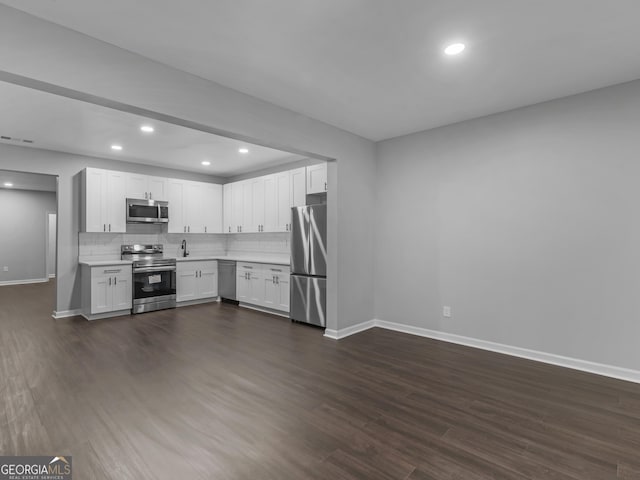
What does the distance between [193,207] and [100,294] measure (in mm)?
2416

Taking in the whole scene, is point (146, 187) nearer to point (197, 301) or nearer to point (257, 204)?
point (257, 204)

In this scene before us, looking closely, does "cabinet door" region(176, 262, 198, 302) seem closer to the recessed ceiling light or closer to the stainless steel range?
the stainless steel range

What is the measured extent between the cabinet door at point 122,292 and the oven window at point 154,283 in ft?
0.30

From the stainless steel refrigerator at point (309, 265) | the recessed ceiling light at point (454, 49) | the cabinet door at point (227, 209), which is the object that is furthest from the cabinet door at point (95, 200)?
the recessed ceiling light at point (454, 49)

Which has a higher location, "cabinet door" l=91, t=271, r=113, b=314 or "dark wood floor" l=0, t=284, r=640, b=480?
"cabinet door" l=91, t=271, r=113, b=314

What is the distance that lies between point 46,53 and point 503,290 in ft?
15.2

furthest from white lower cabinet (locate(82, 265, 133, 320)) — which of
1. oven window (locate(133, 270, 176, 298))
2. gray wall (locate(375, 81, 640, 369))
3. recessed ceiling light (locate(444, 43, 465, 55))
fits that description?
recessed ceiling light (locate(444, 43, 465, 55))

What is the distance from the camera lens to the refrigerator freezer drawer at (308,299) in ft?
15.4

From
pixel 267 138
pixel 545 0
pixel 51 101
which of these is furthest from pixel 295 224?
pixel 545 0

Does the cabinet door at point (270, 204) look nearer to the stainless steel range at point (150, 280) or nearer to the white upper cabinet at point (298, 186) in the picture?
the white upper cabinet at point (298, 186)

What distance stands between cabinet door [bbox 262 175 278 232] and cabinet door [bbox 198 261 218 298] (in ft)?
4.75

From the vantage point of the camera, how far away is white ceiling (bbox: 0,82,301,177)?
3524 mm

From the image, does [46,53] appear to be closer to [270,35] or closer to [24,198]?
[270,35]

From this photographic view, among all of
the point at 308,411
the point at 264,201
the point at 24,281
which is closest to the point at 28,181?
the point at 24,281
